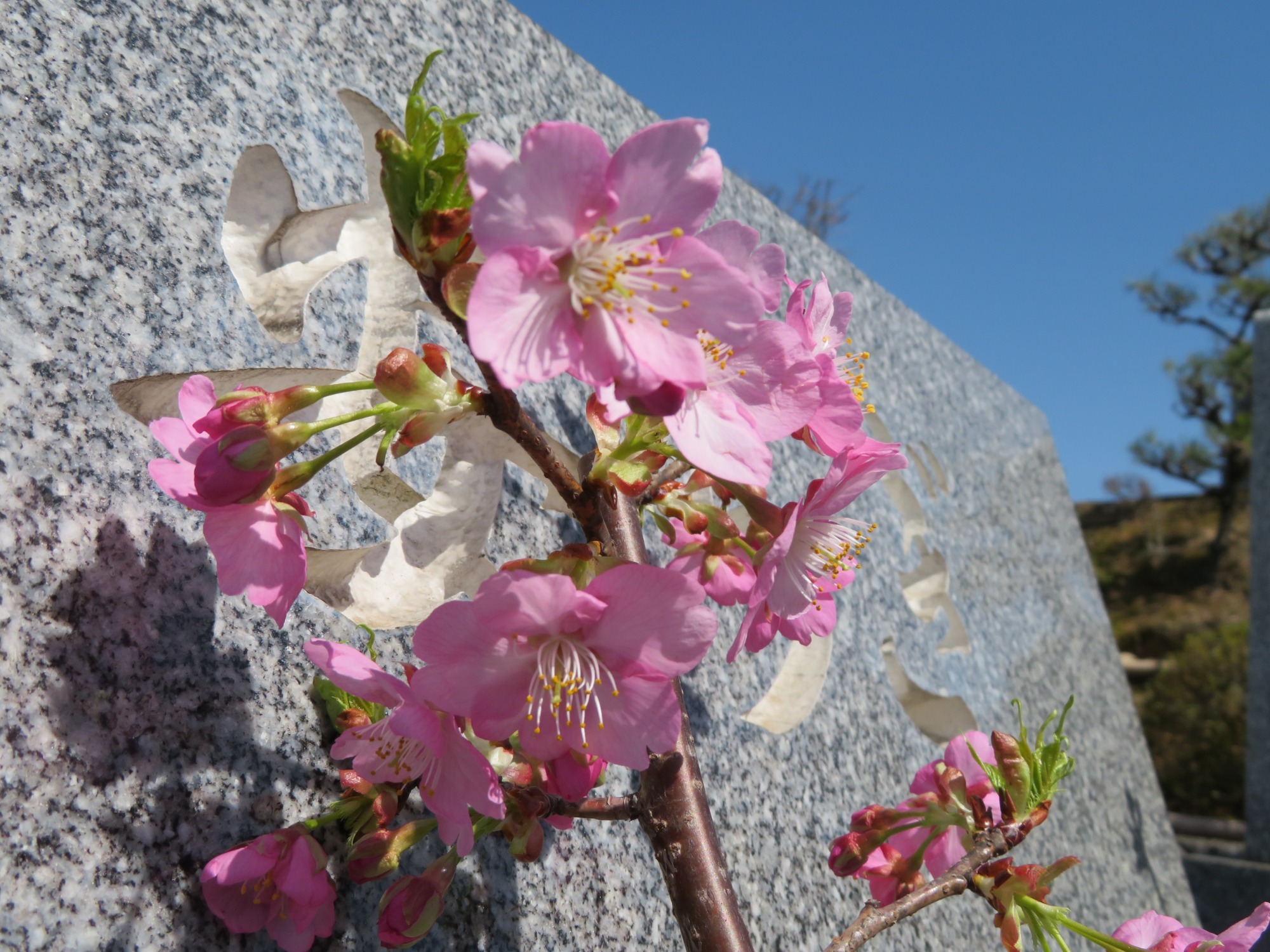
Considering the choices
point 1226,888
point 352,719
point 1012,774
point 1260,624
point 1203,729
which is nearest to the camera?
point 352,719

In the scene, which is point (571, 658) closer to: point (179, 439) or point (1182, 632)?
point (179, 439)

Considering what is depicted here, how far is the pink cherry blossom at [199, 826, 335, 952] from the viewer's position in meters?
0.52

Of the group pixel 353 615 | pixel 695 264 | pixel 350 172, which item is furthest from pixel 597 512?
pixel 350 172

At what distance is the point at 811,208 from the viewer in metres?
8.98

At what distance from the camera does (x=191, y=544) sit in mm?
622

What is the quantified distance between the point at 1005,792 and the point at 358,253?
74 cm

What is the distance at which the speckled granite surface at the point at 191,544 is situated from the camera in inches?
21.0

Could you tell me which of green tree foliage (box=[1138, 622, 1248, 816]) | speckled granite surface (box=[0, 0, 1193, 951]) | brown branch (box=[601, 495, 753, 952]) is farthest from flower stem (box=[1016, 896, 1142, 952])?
green tree foliage (box=[1138, 622, 1248, 816])

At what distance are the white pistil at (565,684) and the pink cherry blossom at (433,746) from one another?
0.05 meters

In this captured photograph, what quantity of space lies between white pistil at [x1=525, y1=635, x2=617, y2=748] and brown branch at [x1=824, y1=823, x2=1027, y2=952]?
31 cm

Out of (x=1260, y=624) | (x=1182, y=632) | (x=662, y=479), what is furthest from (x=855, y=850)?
(x=1182, y=632)

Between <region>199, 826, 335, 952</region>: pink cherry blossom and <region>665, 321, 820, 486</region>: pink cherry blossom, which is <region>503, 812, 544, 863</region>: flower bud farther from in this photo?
<region>665, 321, 820, 486</region>: pink cherry blossom

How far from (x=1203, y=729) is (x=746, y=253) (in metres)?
5.79

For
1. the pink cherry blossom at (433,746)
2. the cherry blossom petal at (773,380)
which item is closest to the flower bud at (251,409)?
the pink cherry blossom at (433,746)
